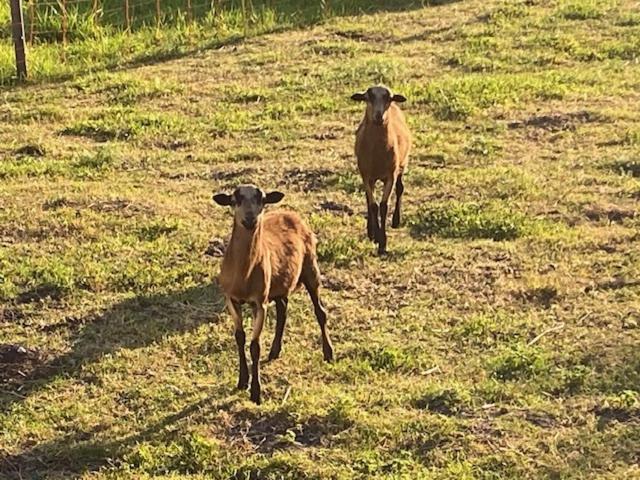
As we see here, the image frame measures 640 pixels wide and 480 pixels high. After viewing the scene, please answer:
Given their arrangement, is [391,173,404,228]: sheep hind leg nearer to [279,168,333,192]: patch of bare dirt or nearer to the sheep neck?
[279,168,333,192]: patch of bare dirt

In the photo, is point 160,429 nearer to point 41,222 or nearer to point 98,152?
point 41,222

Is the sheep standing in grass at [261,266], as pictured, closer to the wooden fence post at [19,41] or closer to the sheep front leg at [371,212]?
the sheep front leg at [371,212]

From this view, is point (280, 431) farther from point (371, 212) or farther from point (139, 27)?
point (139, 27)

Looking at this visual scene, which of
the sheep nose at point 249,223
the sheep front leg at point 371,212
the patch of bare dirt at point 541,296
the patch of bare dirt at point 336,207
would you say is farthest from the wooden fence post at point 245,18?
the sheep nose at point 249,223

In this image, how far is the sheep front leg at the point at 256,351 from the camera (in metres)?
6.49

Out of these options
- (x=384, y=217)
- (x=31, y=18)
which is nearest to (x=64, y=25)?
(x=31, y=18)

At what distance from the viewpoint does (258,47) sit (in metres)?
14.9

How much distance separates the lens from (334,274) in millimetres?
8336

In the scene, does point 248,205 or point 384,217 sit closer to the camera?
point 248,205

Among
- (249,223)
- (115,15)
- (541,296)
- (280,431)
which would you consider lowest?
(280,431)

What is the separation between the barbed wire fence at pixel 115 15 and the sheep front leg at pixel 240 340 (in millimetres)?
7811

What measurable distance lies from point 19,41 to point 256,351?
26.5 feet

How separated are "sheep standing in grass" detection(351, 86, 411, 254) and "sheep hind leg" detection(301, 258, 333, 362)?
63.0 inches

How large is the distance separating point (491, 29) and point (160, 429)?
10312 millimetres
